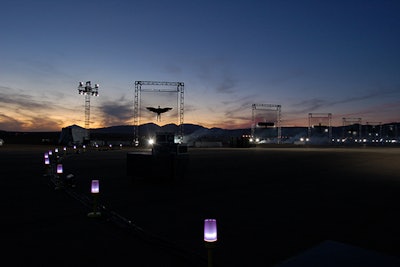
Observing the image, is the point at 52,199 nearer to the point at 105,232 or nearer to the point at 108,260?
the point at 105,232

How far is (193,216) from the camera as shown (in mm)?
7664

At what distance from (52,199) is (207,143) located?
58078mm

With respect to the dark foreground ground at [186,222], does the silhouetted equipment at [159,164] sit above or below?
above

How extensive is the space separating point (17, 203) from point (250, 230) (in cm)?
710

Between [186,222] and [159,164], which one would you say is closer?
[186,222]

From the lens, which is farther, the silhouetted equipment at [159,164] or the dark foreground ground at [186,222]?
the silhouetted equipment at [159,164]

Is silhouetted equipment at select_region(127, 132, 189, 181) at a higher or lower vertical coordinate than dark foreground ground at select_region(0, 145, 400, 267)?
higher

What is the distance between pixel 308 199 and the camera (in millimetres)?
9875

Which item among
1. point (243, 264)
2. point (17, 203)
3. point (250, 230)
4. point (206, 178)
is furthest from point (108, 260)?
point (206, 178)

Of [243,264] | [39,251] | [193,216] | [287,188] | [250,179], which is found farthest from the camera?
[250,179]

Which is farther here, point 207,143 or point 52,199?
point 207,143

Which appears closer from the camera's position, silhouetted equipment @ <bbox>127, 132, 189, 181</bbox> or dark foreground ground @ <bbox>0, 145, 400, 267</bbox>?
dark foreground ground @ <bbox>0, 145, 400, 267</bbox>

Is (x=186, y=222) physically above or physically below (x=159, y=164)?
below

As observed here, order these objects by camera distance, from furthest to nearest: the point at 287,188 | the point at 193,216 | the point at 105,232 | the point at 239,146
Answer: the point at 239,146 → the point at 287,188 → the point at 193,216 → the point at 105,232
